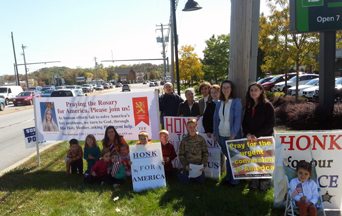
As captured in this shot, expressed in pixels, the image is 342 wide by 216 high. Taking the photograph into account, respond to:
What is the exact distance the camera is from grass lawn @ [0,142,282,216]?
5320 mm

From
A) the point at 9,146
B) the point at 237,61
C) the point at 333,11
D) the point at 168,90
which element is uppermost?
the point at 333,11

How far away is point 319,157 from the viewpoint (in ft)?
16.5

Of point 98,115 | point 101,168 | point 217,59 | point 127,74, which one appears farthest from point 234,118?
point 127,74

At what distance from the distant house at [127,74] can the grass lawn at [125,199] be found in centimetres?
15495

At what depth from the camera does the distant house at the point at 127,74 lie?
162 metres

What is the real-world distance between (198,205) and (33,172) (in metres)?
4.25

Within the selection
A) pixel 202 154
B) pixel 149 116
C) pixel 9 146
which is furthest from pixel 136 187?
pixel 9 146

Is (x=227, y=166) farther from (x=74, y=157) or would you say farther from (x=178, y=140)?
(x=74, y=157)

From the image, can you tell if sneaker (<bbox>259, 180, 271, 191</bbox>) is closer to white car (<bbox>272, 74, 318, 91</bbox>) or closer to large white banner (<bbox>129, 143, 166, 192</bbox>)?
large white banner (<bbox>129, 143, 166, 192</bbox>)

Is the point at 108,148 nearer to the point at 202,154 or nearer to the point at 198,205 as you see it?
the point at 202,154

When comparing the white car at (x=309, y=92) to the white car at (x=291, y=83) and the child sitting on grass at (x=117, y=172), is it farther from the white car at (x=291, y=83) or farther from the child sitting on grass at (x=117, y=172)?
the child sitting on grass at (x=117, y=172)

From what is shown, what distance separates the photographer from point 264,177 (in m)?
5.76

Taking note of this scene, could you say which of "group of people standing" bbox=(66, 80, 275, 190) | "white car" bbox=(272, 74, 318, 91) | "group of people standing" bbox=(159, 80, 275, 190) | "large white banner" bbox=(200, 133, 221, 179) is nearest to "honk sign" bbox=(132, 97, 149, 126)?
"group of people standing" bbox=(66, 80, 275, 190)

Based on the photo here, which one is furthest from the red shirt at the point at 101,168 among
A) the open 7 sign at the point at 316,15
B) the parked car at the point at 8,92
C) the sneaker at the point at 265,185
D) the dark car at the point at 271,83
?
the parked car at the point at 8,92
